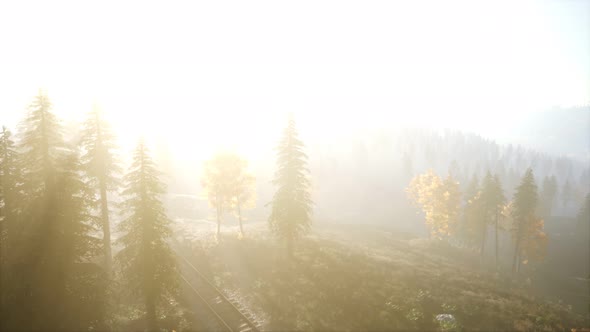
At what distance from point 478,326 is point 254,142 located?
360 feet

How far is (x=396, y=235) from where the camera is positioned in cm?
6322

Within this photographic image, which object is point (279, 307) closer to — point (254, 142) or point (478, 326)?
point (478, 326)

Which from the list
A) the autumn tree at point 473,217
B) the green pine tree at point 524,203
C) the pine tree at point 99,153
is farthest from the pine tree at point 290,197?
the autumn tree at point 473,217

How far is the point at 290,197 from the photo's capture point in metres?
30.1

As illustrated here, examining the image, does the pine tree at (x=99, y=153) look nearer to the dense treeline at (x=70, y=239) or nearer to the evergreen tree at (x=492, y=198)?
the dense treeline at (x=70, y=239)

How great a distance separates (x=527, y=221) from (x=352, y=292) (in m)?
40.3

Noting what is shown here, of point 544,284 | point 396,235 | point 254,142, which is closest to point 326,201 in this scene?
point 396,235

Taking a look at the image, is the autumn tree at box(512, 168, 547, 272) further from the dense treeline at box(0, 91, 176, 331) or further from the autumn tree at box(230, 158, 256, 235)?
the dense treeline at box(0, 91, 176, 331)

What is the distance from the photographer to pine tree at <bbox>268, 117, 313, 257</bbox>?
Result: 29703 millimetres

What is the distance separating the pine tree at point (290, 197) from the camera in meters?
29.7

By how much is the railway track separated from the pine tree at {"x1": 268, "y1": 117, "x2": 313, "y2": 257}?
27.8 ft

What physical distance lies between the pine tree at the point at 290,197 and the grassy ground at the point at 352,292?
3.24 m

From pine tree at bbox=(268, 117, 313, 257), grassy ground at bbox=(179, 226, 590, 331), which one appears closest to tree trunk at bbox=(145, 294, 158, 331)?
grassy ground at bbox=(179, 226, 590, 331)

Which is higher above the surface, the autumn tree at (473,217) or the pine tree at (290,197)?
the pine tree at (290,197)
